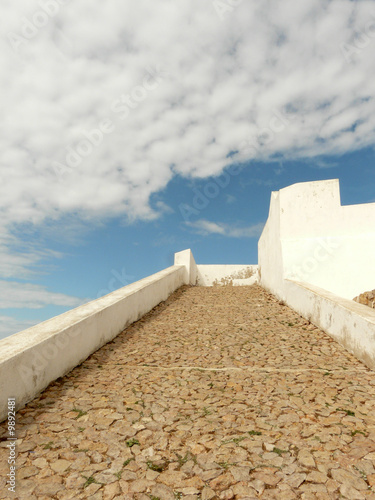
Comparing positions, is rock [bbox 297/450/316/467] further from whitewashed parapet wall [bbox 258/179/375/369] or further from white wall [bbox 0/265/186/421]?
whitewashed parapet wall [bbox 258/179/375/369]

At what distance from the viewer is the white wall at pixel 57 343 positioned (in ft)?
12.2

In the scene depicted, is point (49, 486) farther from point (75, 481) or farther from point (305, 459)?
point (305, 459)

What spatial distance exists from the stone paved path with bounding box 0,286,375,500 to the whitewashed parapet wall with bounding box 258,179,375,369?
3.61 m

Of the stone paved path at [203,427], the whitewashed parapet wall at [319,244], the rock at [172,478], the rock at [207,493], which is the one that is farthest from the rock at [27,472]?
the whitewashed parapet wall at [319,244]

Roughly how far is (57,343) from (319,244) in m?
8.46

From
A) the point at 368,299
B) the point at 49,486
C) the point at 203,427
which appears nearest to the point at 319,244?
the point at 368,299

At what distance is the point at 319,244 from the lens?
10.2m

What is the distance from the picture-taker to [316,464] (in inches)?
105

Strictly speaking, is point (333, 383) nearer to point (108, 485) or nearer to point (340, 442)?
point (340, 442)

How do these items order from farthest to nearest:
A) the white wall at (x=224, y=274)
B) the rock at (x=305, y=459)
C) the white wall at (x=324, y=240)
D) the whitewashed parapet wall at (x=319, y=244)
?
the white wall at (x=224, y=274)
the white wall at (x=324, y=240)
the whitewashed parapet wall at (x=319, y=244)
the rock at (x=305, y=459)

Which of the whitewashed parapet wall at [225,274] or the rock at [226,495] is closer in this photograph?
the rock at [226,495]

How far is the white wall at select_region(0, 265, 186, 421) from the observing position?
3.70 metres

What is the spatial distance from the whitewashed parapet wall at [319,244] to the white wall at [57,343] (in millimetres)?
4535

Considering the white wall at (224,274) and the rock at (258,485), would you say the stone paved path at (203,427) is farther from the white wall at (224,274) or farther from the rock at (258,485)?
the white wall at (224,274)
